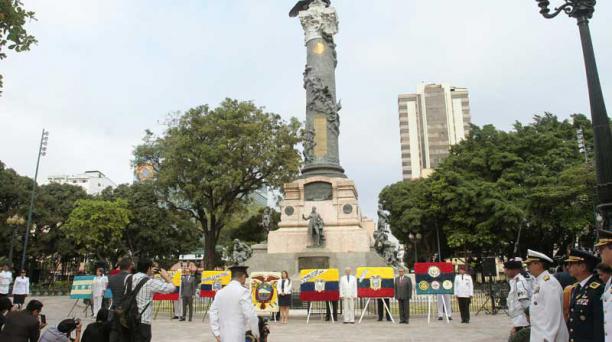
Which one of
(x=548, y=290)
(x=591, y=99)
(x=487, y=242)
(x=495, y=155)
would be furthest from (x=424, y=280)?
(x=495, y=155)

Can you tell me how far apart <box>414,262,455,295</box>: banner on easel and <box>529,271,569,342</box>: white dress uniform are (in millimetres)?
10074

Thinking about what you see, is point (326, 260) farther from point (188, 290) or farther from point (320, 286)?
point (188, 290)

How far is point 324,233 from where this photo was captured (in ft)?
80.6

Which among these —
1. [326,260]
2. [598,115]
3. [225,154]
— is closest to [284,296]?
[326,260]

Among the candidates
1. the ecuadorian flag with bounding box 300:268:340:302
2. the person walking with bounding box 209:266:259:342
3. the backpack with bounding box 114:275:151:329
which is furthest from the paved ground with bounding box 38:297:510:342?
the person walking with bounding box 209:266:259:342

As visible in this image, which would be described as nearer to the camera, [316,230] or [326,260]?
[326,260]

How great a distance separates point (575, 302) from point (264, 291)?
9.67 meters

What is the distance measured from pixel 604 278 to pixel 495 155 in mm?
34995

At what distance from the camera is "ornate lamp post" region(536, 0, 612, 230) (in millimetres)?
8430

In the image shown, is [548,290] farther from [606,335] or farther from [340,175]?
[340,175]

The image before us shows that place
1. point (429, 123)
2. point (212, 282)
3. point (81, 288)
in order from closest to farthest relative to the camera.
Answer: point (212, 282), point (81, 288), point (429, 123)

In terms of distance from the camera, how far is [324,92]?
2723 centimetres

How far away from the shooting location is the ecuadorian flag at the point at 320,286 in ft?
51.8

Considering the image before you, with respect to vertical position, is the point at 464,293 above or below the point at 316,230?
below
